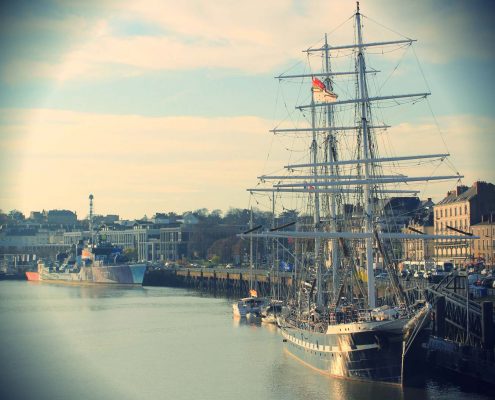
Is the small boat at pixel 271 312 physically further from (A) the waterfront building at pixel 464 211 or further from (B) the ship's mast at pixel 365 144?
(B) the ship's mast at pixel 365 144

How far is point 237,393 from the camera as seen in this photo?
47.3m

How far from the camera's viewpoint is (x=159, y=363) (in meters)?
56.7

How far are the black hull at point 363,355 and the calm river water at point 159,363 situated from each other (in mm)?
607

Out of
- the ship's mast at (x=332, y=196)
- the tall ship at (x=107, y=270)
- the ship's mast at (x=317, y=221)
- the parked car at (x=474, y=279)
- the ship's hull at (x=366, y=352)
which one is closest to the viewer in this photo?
the ship's hull at (x=366, y=352)

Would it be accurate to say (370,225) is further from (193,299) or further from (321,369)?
(193,299)

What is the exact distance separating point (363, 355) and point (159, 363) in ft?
46.0

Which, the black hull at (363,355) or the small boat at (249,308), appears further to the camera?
the small boat at (249,308)

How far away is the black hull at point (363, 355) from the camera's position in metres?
46.7

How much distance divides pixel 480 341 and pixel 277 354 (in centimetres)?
1498

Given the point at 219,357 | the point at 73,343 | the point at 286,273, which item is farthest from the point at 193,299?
the point at 219,357

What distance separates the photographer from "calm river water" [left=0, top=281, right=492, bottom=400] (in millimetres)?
46500

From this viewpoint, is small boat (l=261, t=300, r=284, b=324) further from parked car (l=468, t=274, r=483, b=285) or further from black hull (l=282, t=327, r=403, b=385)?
black hull (l=282, t=327, r=403, b=385)

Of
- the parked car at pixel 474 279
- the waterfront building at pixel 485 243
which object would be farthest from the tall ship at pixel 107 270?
the parked car at pixel 474 279

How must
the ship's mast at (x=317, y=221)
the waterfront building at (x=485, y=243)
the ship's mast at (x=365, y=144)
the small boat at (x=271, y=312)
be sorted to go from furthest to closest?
the waterfront building at (x=485, y=243) → the small boat at (x=271, y=312) → the ship's mast at (x=317, y=221) → the ship's mast at (x=365, y=144)
